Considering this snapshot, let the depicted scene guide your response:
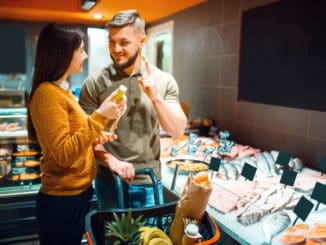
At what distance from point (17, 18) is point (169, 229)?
210 inches

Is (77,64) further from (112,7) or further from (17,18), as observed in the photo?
(17,18)

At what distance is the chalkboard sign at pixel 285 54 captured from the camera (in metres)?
2.47

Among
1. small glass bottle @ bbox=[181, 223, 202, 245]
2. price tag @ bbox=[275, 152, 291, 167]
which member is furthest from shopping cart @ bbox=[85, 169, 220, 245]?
price tag @ bbox=[275, 152, 291, 167]

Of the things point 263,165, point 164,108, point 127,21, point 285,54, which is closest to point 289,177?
point 263,165

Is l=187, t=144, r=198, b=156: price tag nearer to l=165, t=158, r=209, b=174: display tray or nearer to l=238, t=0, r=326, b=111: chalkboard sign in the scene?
l=165, t=158, r=209, b=174: display tray

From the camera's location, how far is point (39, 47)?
1492 mm

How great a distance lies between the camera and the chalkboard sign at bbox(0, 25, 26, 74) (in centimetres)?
562

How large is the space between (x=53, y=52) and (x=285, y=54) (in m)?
2.04

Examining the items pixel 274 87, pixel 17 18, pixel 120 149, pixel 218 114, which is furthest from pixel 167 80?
pixel 17 18

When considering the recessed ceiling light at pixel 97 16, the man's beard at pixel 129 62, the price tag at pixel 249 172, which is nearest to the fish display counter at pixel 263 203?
the price tag at pixel 249 172

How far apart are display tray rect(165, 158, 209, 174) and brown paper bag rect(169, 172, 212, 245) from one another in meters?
Result: 1.08

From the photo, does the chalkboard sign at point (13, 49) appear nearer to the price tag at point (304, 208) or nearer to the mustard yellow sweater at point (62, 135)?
the mustard yellow sweater at point (62, 135)

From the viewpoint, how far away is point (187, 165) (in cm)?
248

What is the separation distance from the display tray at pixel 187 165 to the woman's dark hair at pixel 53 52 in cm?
121
